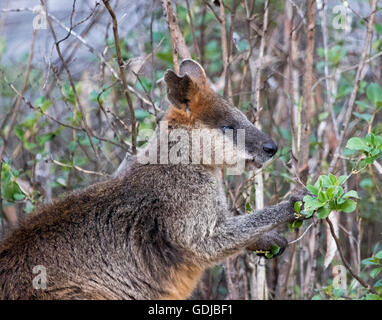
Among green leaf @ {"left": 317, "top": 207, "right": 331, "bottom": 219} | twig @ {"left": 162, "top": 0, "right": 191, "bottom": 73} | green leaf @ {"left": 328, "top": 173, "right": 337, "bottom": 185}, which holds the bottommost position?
green leaf @ {"left": 317, "top": 207, "right": 331, "bottom": 219}

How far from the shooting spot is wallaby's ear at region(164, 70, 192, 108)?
4.86 meters

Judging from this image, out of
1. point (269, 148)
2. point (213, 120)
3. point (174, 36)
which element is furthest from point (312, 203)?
point (174, 36)

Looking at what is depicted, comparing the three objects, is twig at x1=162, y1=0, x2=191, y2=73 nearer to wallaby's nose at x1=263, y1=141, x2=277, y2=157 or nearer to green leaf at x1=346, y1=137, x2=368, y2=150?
wallaby's nose at x1=263, y1=141, x2=277, y2=157

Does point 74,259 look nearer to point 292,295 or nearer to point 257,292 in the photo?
point 257,292

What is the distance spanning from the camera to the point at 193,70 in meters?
5.17

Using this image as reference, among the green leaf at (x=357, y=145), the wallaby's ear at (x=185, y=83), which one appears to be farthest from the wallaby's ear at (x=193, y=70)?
the green leaf at (x=357, y=145)

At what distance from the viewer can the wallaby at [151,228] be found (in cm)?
441

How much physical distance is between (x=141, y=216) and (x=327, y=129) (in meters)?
2.74

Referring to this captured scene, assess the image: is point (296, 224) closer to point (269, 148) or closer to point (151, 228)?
Answer: point (269, 148)

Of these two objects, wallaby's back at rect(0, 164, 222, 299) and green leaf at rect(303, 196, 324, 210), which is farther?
wallaby's back at rect(0, 164, 222, 299)

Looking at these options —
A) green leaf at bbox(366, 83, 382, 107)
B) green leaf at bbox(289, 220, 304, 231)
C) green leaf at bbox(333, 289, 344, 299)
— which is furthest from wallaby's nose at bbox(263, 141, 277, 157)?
green leaf at bbox(333, 289, 344, 299)

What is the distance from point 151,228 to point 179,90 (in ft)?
3.69


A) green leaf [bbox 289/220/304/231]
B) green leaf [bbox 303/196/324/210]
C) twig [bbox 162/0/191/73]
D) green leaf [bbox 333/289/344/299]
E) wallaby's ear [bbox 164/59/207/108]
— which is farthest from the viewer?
twig [bbox 162/0/191/73]
